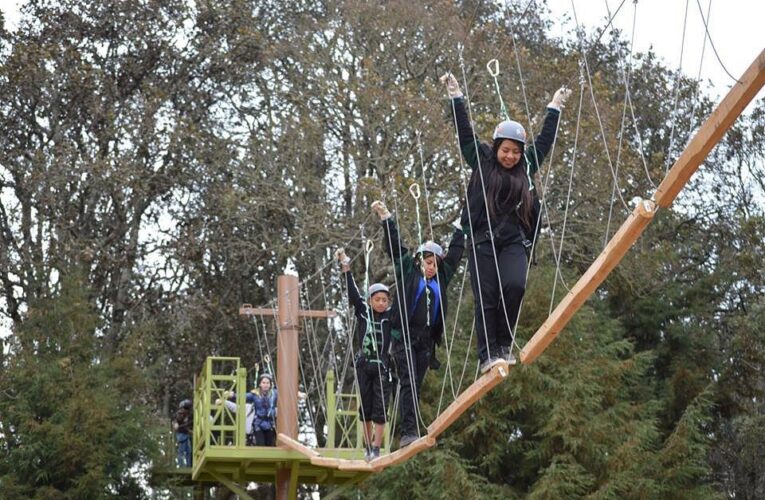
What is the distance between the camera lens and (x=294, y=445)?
15.2 m

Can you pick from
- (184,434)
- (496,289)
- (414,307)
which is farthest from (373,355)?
(184,434)

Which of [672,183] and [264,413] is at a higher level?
[264,413]

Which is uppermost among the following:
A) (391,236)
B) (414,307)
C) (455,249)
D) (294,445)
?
(391,236)

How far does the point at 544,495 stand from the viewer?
18891 mm

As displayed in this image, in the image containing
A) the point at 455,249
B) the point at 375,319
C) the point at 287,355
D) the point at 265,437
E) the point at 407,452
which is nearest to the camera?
the point at 455,249

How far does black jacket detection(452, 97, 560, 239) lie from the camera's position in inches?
330

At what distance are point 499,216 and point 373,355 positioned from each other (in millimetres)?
3057

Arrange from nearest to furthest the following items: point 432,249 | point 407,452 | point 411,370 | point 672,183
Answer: point 672,183 < point 432,249 < point 407,452 < point 411,370

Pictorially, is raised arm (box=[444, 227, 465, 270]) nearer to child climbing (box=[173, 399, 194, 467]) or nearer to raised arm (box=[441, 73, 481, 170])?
raised arm (box=[441, 73, 481, 170])

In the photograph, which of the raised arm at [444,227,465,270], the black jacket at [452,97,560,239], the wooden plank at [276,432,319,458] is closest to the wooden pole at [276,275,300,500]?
the wooden plank at [276,432,319,458]

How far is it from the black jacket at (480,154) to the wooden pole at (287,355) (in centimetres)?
851

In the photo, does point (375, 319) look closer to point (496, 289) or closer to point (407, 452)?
point (407, 452)

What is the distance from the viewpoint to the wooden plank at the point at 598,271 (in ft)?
22.9

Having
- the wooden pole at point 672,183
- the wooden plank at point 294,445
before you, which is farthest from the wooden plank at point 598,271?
the wooden plank at point 294,445
